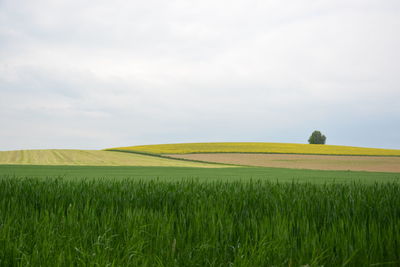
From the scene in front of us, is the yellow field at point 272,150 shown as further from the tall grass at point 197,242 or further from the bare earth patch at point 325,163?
the tall grass at point 197,242

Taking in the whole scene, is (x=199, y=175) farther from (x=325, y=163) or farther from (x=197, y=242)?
(x=325, y=163)

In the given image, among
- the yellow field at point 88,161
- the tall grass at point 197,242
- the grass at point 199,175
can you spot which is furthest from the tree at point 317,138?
the tall grass at point 197,242

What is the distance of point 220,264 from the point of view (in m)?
2.66

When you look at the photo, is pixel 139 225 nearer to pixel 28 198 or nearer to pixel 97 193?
pixel 97 193

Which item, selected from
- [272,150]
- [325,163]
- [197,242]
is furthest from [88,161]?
[272,150]

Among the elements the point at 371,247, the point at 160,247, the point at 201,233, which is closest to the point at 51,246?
the point at 160,247

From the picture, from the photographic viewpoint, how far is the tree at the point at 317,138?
8694 cm

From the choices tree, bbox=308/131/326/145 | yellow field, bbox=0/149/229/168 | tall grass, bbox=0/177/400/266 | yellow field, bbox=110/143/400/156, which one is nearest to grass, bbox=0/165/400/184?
tall grass, bbox=0/177/400/266

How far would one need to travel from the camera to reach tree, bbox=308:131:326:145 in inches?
3423

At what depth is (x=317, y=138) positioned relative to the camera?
87312 millimetres

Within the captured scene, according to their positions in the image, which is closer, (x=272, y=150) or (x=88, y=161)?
(x=88, y=161)

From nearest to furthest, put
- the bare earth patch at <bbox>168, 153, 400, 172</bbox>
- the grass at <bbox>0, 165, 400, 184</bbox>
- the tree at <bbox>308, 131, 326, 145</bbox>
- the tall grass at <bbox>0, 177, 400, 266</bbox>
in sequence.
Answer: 1. the tall grass at <bbox>0, 177, 400, 266</bbox>
2. the grass at <bbox>0, 165, 400, 184</bbox>
3. the bare earth patch at <bbox>168, 153, 400, 172</bbox>
4. the tree at <bbox>308, 131, 326, 145</bbox>

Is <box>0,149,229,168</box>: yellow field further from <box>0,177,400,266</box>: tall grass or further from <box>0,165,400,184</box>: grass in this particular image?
<box>0,177,400,266</box>: tall grass

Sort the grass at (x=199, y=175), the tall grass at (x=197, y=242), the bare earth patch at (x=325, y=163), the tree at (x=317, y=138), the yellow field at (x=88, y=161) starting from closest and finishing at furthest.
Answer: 1. the tall grass at (x=197, y=242)
2. the grass at (x=199, y=175)
3. the bare earth patch at (x=325, y=163)
4. the yellow field at (x=88, y=161)
5. the tree at (x=317, y=138)
